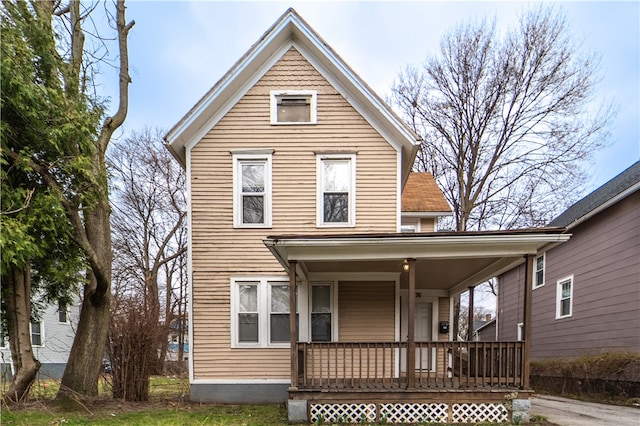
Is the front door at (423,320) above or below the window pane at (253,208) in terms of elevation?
below

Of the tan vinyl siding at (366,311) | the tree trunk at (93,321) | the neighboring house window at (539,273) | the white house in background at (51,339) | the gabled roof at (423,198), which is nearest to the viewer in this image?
the tree trunk at (93,321)

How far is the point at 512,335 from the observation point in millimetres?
16172

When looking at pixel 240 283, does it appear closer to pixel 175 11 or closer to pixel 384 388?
pixel 384 388

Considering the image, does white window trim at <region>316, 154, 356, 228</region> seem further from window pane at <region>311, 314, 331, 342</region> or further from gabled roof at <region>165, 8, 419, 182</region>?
window pane at <region>311, 314, 331, 342</region>

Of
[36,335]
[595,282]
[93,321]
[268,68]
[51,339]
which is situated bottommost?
[51,339]

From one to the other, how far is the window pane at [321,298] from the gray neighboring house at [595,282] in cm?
502

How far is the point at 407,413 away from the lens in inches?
247

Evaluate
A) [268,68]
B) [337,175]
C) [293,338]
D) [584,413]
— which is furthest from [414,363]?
[268,68]

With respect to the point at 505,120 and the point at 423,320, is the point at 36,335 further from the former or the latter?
the point at 505,120

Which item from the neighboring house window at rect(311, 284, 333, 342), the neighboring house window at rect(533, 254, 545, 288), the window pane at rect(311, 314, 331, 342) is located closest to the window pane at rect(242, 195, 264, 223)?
the neighboring house window at rect(311, 284, 333, 342)

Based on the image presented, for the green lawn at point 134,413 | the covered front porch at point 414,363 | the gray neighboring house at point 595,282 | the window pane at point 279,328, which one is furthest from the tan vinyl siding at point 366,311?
the gray neighboring house at point 595,282

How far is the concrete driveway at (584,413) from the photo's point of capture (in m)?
6.35

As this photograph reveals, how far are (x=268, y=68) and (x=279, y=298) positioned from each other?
5.62 m

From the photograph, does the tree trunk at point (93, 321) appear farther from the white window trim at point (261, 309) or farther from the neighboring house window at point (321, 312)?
the neighboring house window at point (321, 312)
